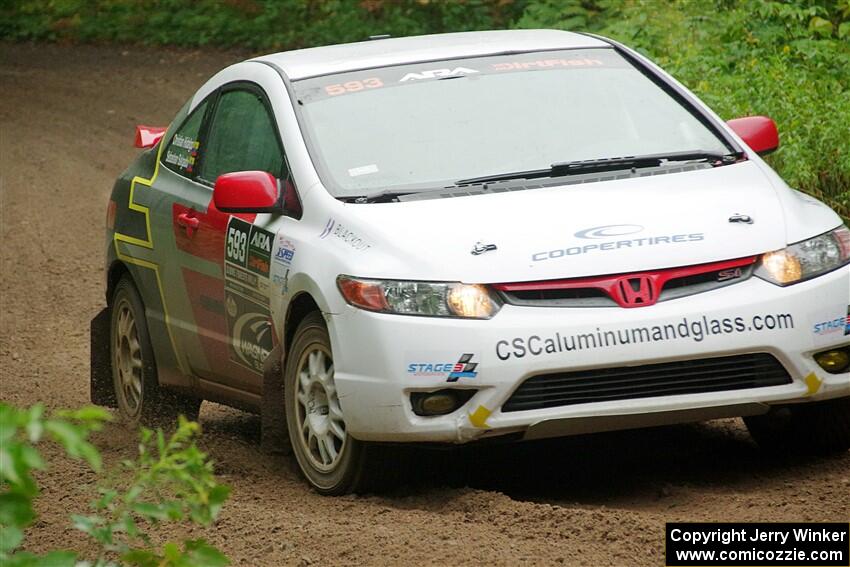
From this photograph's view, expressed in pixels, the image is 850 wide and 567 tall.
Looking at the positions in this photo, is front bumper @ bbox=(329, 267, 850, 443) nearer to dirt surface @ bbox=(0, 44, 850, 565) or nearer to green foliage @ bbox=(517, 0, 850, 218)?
dirt surface @ bbox=(0, 44, 850, 565)

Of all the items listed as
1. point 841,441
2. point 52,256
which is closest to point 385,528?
point 841,441

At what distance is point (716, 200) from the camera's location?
6.08 metres

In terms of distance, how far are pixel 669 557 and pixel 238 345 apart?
271cm

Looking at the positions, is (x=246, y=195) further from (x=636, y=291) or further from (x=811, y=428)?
(x=811, y=428)

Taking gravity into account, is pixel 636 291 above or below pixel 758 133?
below

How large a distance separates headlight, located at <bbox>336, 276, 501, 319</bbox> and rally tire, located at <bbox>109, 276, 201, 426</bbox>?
2589mm

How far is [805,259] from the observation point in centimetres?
591

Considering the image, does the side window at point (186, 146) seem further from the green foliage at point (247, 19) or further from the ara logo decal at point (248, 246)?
the green foliage at point (247, 19)

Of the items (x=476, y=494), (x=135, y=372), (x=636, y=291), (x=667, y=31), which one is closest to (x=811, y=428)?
(x=636, y=291)

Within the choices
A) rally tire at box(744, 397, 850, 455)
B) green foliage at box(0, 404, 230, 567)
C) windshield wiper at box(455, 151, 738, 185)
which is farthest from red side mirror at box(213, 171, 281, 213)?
green foliage at box(0, 404, 230, 567)

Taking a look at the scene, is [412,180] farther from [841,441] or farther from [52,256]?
[52,256]

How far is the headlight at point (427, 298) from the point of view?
5598mm

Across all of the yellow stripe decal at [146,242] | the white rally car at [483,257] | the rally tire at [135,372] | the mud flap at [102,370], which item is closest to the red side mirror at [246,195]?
the white rally car at [483,257]

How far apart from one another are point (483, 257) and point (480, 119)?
1.27 m
